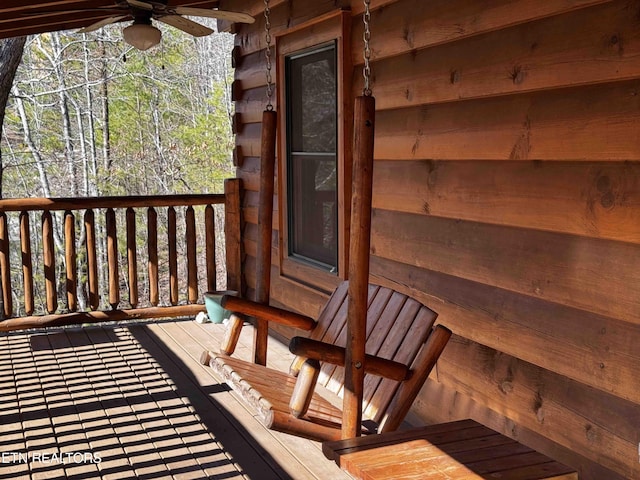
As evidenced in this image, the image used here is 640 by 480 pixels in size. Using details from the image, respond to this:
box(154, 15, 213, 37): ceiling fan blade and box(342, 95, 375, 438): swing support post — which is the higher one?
box(154, 15, 213, 37): ceiling fan blade

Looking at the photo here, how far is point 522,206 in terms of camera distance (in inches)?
111

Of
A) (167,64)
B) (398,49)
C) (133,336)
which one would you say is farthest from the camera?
(167,64)

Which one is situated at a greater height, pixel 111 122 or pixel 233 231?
pixel 111 122

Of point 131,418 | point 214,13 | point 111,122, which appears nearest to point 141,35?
point 214,13

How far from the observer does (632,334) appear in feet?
7.77

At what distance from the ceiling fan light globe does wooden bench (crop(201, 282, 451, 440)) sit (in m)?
1.18

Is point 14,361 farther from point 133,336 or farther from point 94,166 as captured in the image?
point 94,166

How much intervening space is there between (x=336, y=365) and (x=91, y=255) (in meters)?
3.07

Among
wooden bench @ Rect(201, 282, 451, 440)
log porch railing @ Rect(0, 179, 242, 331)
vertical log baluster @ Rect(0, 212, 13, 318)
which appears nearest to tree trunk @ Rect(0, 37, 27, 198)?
log porch railing @ Rect(0, 179, 242, 331)

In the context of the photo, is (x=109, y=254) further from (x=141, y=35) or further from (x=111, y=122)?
(x=111, y=122)

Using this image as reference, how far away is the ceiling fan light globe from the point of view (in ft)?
11.0

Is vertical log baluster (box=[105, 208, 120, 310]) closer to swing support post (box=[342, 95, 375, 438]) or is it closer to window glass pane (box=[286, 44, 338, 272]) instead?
window glass pane (box=[286, 44, 338, 272])

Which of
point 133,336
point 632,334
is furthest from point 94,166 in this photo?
point 632,334

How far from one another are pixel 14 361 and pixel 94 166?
8.85 metres
